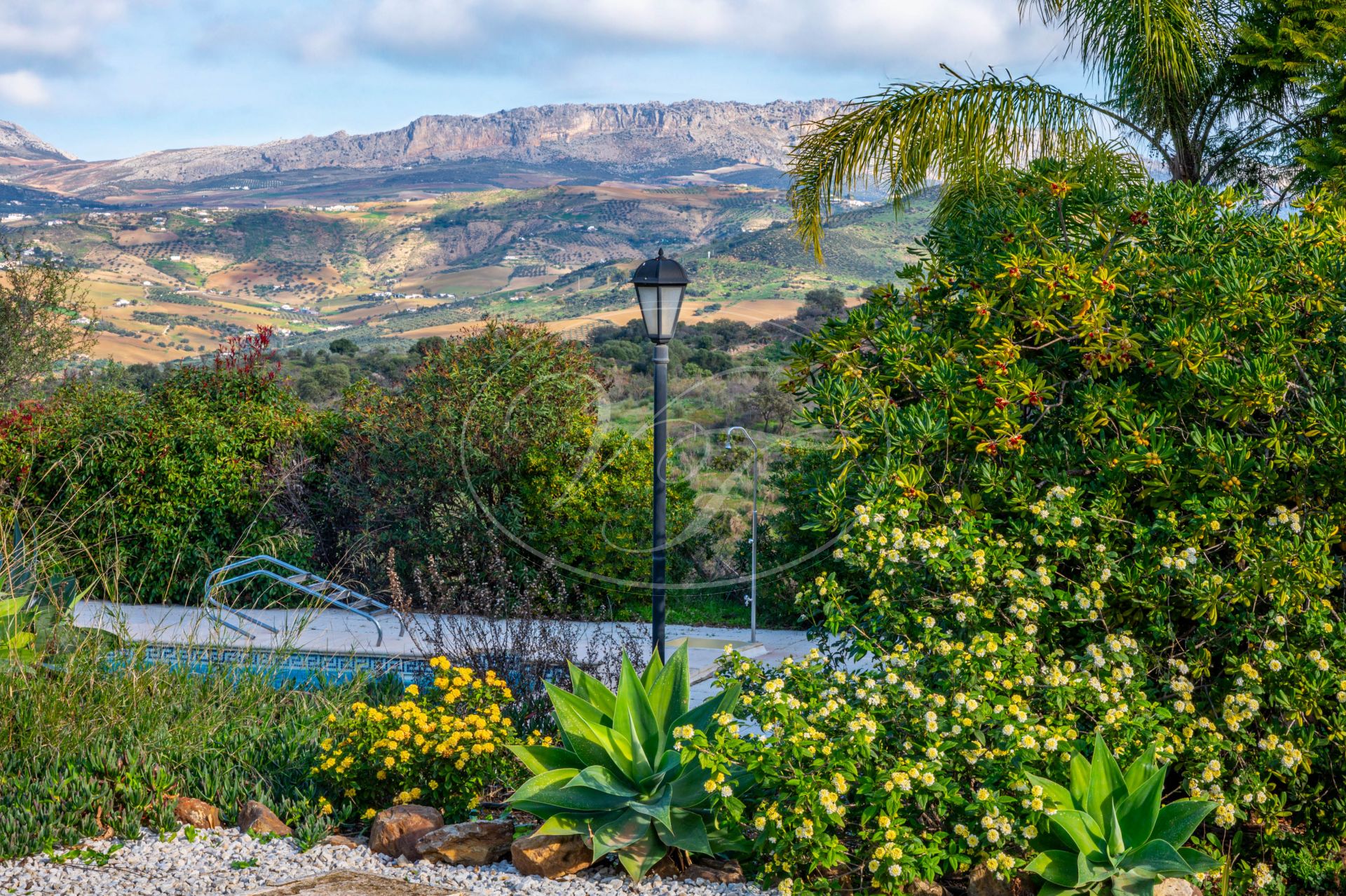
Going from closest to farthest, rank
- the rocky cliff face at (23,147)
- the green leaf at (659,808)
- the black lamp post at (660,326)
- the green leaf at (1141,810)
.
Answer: the green leaf at (1141,810) < the green leaf at (659,808) < the black lamp post at (660,326) < the rocky cliff face at (23,147)

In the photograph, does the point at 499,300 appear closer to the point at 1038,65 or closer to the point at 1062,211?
the point at 1038,65

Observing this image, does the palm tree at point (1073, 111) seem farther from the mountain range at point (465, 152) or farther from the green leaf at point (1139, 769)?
the mountain range at point (465, 152)

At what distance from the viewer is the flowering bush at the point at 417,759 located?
3516 mm

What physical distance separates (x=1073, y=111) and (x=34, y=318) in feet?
52.5

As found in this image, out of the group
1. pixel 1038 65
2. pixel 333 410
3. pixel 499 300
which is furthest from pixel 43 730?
pixel 499 300

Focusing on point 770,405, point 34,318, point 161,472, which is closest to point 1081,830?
point 770,405

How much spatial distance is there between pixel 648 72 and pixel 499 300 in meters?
18.6

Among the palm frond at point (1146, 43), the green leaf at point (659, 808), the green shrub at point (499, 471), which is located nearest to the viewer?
the green leaf at point (659, 808)

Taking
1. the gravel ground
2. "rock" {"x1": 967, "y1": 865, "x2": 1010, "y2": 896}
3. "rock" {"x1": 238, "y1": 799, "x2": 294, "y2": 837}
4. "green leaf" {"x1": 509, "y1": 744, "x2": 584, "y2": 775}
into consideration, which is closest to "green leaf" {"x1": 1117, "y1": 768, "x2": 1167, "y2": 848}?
"rock" {"x1": 967, "y1": 865, "x2": 1010, "y2": 896}

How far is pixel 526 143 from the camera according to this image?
69.1m

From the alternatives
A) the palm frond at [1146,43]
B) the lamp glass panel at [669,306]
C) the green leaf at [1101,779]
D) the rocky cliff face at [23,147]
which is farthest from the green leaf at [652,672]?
the rocky cliff face at [23,147]

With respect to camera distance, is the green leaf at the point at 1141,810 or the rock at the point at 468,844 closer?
the green leaf at the point at 1141,810

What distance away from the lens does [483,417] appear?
929 cm

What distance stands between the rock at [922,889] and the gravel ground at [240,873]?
0.44 metres
